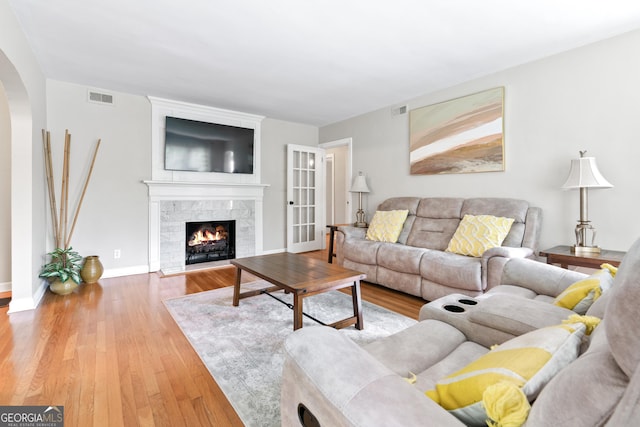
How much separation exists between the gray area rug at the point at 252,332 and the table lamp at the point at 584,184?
1648 mm

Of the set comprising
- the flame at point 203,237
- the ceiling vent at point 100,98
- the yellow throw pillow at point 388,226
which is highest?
the ceiling vent at point 100,98

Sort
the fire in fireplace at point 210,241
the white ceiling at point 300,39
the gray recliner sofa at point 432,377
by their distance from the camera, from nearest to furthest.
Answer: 1. the gray recliner sofa at point 432,377
2. the white ceiling at point 300,39
3. the fire in fireplace at point 210,241

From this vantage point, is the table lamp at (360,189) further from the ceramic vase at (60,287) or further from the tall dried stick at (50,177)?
the tall dried stick at (50,177)

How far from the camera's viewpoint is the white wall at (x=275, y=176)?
534cm

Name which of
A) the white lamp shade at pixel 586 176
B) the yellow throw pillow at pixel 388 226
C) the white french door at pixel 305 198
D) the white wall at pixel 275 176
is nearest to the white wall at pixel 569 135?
the white lamp shade at pixel 586 176

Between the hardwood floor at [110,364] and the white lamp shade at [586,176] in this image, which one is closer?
the hardwood floor at [110,364]

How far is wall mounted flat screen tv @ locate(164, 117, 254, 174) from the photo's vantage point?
14.0 ft

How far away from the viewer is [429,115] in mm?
4012

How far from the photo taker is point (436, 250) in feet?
11.2

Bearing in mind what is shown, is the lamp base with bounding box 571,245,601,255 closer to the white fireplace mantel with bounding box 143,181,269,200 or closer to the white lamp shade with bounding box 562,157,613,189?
the white lamp shade with bounding box 562,157,613,189

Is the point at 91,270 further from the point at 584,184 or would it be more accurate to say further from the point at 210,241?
the point at 584,184

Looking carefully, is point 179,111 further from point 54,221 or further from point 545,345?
point 545,345

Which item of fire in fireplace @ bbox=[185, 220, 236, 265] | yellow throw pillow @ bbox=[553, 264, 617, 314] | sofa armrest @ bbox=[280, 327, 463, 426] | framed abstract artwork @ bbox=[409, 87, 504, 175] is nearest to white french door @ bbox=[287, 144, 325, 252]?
fire in fireplace @ bbox=[185, 220, 236, 265]

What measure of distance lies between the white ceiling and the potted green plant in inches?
78.8
